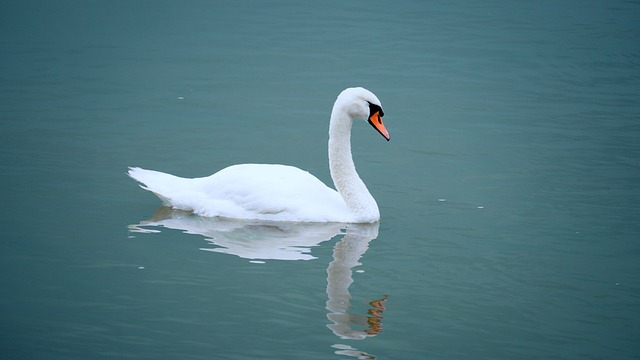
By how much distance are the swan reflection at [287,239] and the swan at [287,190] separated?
0.08 meters

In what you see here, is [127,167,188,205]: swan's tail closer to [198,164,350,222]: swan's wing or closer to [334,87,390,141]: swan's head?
[198,164,350,222]: swan's wing

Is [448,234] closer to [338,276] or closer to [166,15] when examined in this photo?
[338,276]

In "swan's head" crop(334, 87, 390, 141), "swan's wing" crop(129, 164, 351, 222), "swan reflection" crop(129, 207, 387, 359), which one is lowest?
"swan reflection" crop(129, 207, 387, 359)

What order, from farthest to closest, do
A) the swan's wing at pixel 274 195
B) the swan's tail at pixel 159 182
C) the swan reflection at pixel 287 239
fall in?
the swan's tail at pixel 159 182
the swan's wing at pixel 274 195
the swan reflection at pixel 287 239

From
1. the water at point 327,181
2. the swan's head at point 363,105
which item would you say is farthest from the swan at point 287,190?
the water at point 327,181

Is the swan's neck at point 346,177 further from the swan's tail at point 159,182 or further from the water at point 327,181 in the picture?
the swan's tail at point 159,182

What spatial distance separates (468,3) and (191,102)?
10.3 metres

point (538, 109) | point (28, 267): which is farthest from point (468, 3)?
point (28, 267)

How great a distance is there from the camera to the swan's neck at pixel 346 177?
9977 mm

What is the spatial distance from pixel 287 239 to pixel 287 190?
628 millimetres

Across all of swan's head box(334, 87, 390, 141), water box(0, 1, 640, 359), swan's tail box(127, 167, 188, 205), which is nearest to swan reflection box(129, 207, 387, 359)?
water box(0, 1, 640, 359)

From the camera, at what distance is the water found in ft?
24.3

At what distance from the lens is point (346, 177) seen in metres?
10.2

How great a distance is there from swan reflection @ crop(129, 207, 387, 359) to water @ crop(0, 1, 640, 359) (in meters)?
0.03
